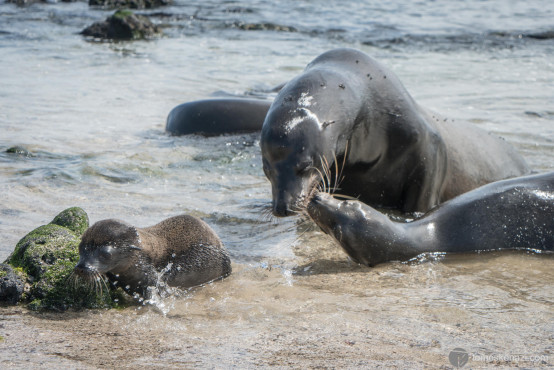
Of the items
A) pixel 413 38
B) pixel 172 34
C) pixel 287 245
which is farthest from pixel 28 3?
pixel 287 245

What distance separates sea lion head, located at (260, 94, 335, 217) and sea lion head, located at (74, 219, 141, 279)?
1035mm

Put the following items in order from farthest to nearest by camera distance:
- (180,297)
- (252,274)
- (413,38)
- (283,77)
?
(413,38), (283,77), (252,274), (180,297)

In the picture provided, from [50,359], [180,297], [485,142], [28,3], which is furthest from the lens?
[28,3]

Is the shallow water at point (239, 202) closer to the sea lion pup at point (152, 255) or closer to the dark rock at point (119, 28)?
the sea lion pup at point (152, 255)

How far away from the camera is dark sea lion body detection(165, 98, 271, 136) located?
9.02 metres

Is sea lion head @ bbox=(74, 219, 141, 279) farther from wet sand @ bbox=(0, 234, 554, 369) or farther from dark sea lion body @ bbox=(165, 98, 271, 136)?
dark sea lion body @ bbox=(165, 98, 271, 136)

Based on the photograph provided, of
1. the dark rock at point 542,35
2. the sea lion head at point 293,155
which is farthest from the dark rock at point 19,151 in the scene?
the dark rock at point 542,35

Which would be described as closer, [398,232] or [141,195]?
[398,232]

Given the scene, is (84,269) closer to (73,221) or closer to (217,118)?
(73,221)

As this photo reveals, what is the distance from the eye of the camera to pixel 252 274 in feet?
15.4

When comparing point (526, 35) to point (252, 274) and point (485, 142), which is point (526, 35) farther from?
point (252, 274)

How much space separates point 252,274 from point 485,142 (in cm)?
380

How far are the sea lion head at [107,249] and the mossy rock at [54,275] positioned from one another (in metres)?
0.11

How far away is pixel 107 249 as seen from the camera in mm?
4160
